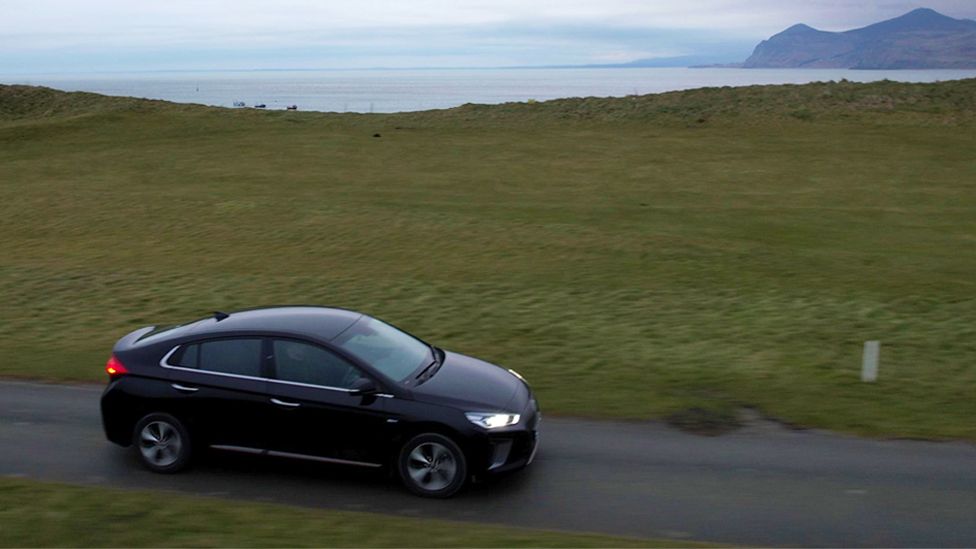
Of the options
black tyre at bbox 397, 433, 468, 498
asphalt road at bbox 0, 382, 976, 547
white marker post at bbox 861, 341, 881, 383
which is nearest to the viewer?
asphalt road at bbox 0, 382, 976, 547

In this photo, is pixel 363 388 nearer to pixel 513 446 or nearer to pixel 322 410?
pixel 322 410

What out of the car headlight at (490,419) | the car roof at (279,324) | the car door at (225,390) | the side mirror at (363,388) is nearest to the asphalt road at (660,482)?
the car door at (225,390)

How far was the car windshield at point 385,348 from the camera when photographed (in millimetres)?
9125

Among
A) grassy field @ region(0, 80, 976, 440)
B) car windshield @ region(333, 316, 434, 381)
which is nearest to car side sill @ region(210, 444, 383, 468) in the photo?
car windshield @ region(333, 316, 434, 381)

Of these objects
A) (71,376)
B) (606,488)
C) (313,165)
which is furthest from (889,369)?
(313,165)

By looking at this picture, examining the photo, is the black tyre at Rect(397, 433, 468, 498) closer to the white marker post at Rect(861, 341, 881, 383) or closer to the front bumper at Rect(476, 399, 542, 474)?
the front bumper at Rect(476, 399, 542, 474)

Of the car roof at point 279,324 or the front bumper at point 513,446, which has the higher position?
the car roof at point 279,324

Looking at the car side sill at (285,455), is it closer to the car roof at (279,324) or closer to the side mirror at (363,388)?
the side mirror at (363,388)

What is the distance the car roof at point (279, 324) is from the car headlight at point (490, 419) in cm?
148

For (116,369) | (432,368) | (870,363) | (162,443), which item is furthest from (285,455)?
(870,363)

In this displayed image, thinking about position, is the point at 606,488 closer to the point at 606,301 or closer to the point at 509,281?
the point at 606,301

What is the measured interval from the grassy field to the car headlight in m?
2.49

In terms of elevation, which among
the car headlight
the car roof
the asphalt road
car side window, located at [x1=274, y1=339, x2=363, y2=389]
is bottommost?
the asphalt road

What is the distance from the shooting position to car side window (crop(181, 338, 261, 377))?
9.17m
